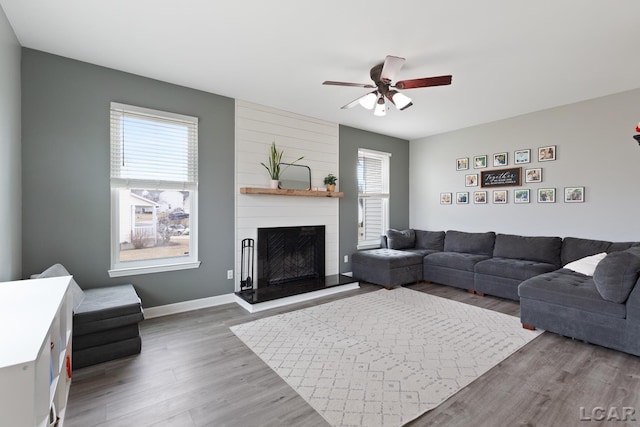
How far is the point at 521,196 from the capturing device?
4.72 m

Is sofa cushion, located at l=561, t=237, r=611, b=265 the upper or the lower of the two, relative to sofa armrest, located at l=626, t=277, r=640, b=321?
upper

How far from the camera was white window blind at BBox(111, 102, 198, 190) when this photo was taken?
3221 mm

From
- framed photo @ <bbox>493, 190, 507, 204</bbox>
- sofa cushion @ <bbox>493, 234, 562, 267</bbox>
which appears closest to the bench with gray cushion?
sofa cushion @ <bbox>493, 234, 562, 267</bbox>

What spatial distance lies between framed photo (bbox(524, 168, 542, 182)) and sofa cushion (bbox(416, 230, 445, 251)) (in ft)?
5.35

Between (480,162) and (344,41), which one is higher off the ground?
(344,41)

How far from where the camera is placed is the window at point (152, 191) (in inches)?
127

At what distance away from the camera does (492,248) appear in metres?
4.86

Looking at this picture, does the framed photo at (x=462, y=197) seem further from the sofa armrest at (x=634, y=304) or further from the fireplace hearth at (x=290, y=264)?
the sofa armrest at (x=634, y=304)

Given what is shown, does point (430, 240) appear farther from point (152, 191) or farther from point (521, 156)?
point (152, 191)

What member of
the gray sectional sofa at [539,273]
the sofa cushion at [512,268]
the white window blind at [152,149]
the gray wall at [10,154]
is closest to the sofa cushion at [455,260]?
the gray sectional sofa at [539,273]

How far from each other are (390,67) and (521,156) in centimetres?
324

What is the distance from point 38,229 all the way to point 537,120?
648 centimetres

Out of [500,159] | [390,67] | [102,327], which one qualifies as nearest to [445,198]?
[500,159]

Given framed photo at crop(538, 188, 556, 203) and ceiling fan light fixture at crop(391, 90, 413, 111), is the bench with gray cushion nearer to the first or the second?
ceiling fan light fixture at crop(391, 90, 413, 111)
